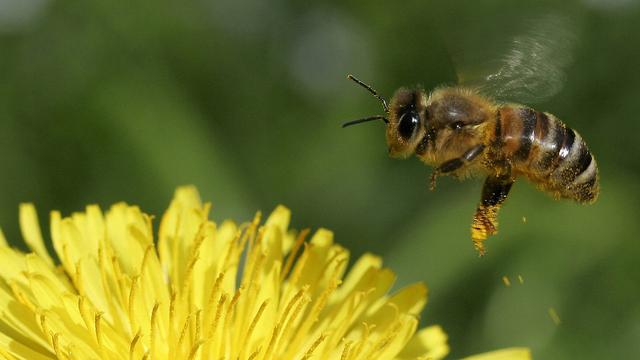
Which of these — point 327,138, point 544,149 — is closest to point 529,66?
point 544,149

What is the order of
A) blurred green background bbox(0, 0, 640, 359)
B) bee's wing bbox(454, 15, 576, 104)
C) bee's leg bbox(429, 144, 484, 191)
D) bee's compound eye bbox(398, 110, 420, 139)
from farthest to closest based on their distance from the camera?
blurred green background bbox(0, 0, 640, 359)
bee's wing bbox(454, 15, 576, 104)
bee's compound eye bbox(398, 110, 420, 139)
bee's leg bbox(429, 144, 484, 191)

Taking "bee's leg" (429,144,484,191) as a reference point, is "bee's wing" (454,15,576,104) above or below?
above

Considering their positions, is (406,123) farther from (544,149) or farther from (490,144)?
(544,149)

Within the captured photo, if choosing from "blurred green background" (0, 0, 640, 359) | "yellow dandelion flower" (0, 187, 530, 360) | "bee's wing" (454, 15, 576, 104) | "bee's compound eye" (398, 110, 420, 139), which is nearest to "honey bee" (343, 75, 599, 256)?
"bee's compound eye" (398, 110, 420, 139)

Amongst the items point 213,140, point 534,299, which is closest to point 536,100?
point 534,299

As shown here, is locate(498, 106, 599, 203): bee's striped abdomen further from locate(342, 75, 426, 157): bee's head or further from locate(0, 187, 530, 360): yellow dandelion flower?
locate(0, 187, 530, 360): yellow dandelion flower

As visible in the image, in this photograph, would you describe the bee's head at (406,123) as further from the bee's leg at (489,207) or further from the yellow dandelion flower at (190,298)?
the yellow dandelion flower at (190,298)

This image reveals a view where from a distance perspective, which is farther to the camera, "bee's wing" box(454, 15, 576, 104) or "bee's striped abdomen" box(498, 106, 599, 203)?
"bee's wing" box(454, 15, 576, 104)

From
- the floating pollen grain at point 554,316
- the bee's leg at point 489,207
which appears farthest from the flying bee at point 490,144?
the floating pollen grain at point 554,316

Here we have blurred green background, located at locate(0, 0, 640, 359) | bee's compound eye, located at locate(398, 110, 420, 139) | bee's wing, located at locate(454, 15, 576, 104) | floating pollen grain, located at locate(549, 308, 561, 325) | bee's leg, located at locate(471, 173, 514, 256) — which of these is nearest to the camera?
bee's compound eye, located at locate(398, 110, 420, 139)
